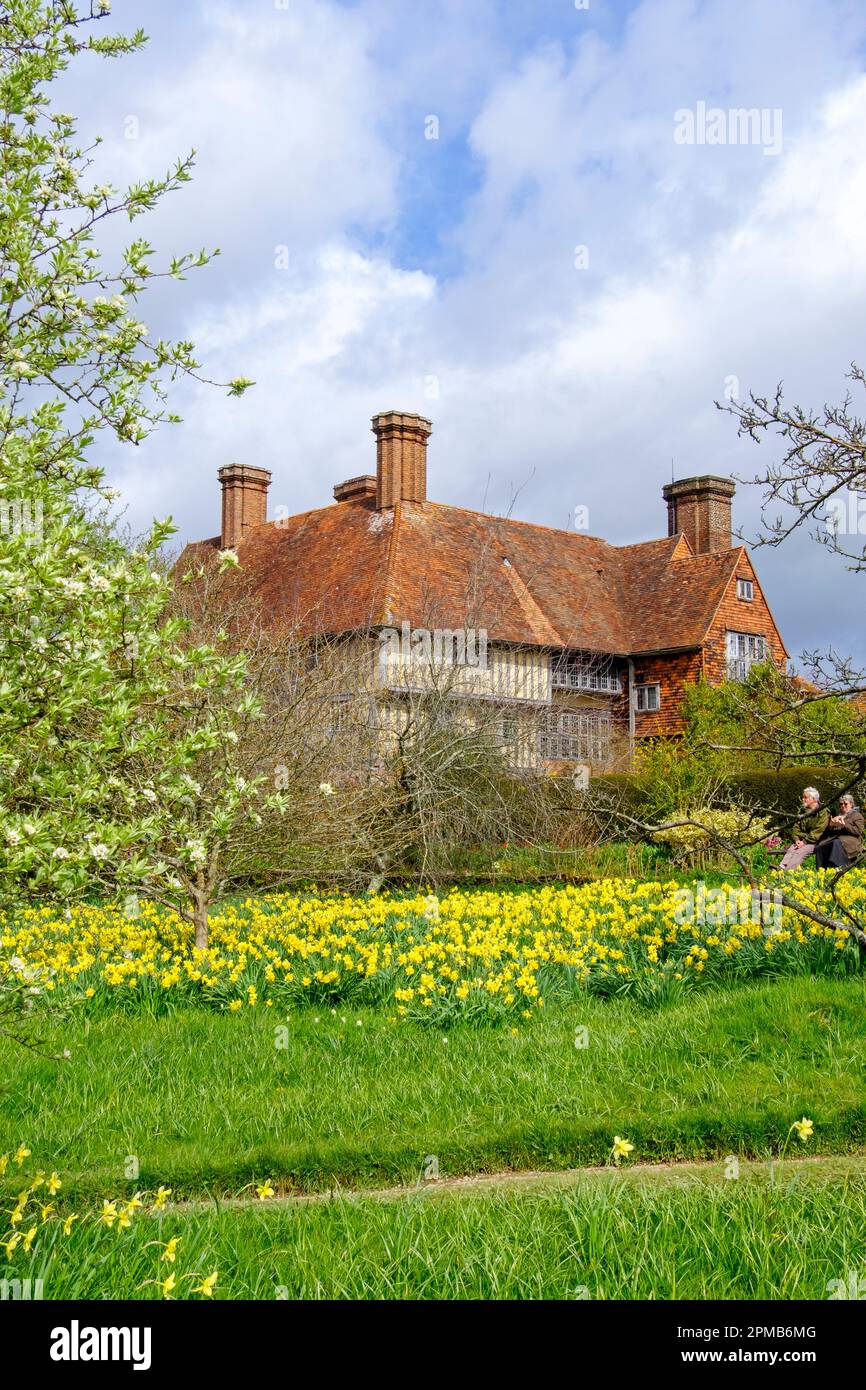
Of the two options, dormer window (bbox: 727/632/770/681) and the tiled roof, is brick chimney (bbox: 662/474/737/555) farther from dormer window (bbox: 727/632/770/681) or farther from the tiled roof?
dormer window (bbox: 727/632/770/681)

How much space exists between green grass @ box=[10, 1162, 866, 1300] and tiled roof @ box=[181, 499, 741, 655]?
20019 mm

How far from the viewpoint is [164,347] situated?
4.93 metres

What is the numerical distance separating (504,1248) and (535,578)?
28.9m

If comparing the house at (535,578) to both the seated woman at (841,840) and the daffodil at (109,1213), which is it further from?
the daffodil at (109,1213)

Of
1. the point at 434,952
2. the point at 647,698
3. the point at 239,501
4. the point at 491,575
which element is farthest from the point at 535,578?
the point at 434,952

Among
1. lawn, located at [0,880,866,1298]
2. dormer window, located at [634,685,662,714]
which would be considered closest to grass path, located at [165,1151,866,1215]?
lawn, located at [0,880,866,1298]

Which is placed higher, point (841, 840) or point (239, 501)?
point (239, 501)

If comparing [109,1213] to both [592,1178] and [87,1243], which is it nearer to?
[87,1243]

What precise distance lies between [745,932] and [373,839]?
17.4 ft

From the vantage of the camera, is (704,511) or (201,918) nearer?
(201,918)

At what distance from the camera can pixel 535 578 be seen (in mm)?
32312
